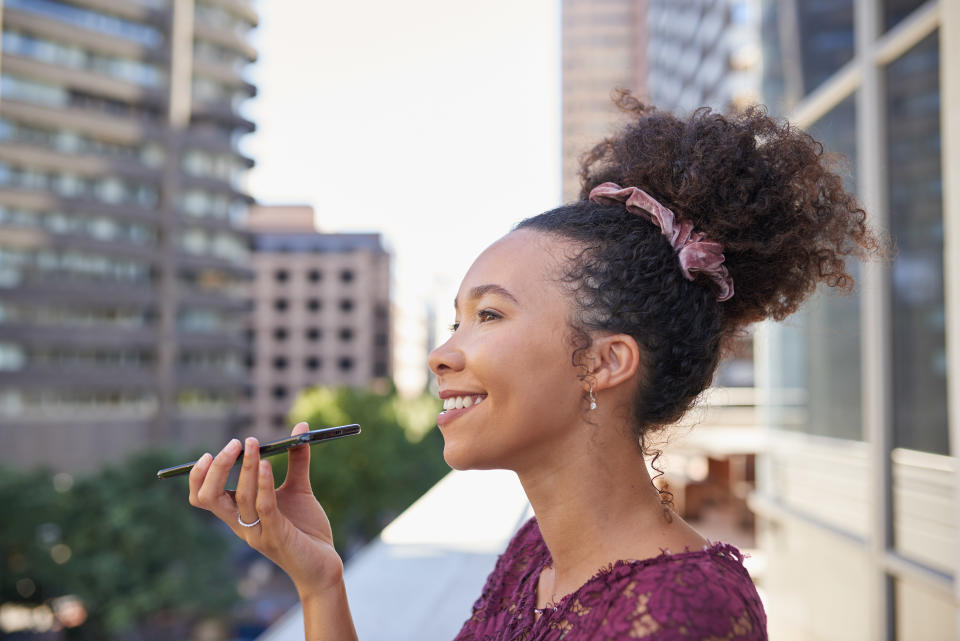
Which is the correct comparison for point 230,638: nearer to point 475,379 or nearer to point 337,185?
point 475,379

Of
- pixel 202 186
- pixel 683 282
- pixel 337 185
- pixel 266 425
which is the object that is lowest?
pixel 266 425

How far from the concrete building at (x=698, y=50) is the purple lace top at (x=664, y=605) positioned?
95.3 feet

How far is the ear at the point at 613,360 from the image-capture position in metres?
1.22

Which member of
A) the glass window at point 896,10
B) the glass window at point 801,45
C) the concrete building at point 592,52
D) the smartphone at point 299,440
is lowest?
the smartphone at point 299,440

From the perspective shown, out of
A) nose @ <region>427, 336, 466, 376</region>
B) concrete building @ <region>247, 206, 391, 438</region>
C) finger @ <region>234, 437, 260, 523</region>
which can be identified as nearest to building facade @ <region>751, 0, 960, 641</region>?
nose @ <region>427, 336, 466, 376</region>

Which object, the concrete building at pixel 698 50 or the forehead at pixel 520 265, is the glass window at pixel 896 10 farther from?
the concrete building at pixel 698 50

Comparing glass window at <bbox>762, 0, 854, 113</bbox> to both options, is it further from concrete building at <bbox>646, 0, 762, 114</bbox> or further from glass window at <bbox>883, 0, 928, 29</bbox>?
concrete building at <bbox>646, 0, 762, 114</bbox>

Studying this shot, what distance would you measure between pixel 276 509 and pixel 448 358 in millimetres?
374

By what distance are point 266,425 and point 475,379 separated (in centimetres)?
6228

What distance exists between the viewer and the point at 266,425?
200ft

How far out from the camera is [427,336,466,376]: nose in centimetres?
126

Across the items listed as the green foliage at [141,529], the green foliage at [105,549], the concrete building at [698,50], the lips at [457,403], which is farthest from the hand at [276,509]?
the concrete building at [698,50]

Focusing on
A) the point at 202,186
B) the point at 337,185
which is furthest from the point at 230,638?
the point at 337,185

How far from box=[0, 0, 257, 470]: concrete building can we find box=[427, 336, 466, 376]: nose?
39.4 m
